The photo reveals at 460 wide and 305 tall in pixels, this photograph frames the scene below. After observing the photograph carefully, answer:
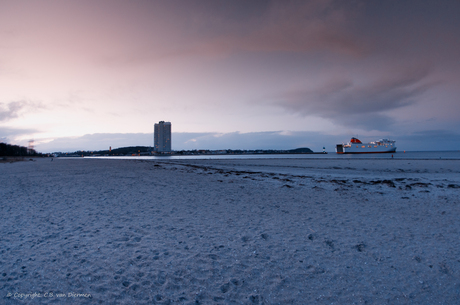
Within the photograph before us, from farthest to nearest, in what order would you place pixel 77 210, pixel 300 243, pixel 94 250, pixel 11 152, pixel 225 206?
pixel 11 152 → pixel 225 206 → pixel 77 210 → pixel 300 243 → pixel 94 250

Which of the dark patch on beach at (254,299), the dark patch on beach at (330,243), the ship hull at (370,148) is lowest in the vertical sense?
the dark patch on beach at (254,299)

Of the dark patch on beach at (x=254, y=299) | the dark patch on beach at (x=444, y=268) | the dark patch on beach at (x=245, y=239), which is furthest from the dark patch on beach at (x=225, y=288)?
the dark patch on beach at (x=444, y=268)

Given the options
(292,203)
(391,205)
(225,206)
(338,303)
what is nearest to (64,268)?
(338,303)

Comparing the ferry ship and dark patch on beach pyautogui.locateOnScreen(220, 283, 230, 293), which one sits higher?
the ferry ship

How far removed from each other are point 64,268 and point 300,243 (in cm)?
467

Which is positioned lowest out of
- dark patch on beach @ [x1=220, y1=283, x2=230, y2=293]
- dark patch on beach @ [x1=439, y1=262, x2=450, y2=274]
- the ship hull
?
dark patch on beach @ [x1=220, y1=283, x2=230, y2=293]

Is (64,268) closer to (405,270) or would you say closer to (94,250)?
(94,250)

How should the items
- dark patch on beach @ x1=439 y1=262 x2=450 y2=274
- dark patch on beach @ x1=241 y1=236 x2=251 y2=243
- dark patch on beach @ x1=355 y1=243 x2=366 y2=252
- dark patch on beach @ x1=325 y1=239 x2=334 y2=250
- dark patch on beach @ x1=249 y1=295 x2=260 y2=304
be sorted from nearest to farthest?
dark patch on beach @ x1=249 y1=295 x2=260 y2=304
dark patch on beach @ x1=439 y1=262 x2=450 y2=274
dark patch on beach @ x1=355 y1=243 x2=366 y2=252
dark patch on beach @ x1=325 y1=239 x2=334 y2=250
dark patch on beach @ x1=241 y1=236 x2=251 y2=243

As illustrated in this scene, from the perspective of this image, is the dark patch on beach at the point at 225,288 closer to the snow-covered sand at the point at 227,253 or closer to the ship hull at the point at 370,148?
the snow-covered sand at the point at 227,253

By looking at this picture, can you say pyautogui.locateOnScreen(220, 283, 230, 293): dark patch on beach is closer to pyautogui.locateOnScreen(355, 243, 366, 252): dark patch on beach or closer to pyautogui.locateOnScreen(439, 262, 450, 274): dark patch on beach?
pyautogui.locateOnScreen(355, 243, 366, 252): dark patch on beach

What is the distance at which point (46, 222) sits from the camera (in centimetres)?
612

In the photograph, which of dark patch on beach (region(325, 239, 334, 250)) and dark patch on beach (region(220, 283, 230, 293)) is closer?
dark patch on beach (region(220, 283, 230, 293))

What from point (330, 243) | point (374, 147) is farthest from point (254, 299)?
point (374, 147)

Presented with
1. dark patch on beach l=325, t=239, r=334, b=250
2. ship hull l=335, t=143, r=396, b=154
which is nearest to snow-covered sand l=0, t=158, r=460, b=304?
dark patch on beach l=325, t=239, r=334, b=250
